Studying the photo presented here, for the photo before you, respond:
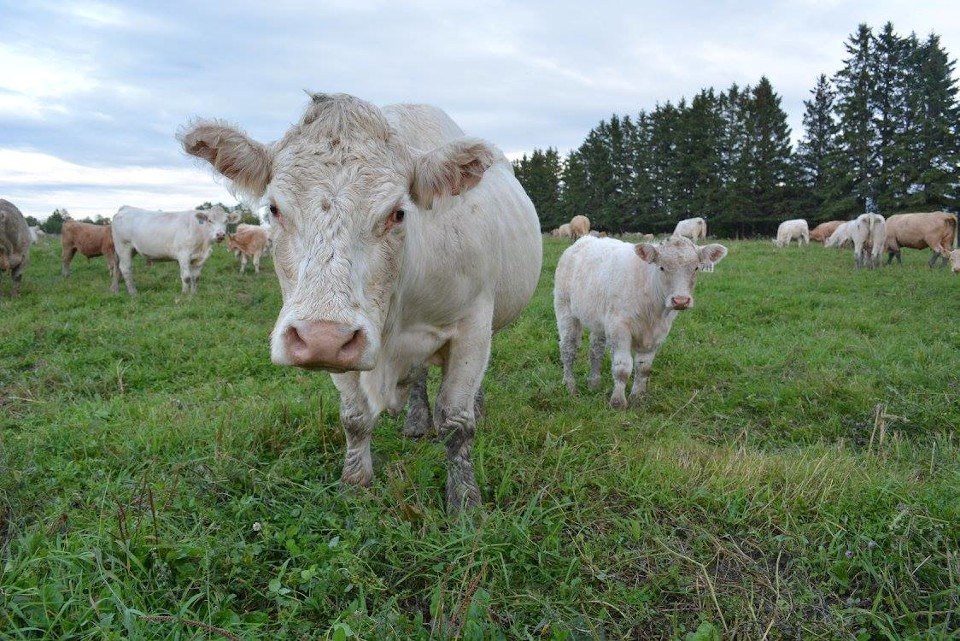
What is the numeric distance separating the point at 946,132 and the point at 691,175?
1873 centimetres

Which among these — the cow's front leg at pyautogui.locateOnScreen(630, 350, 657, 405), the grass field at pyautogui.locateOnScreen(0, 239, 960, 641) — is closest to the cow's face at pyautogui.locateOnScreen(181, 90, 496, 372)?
the grass field at pyautogui.locateOnScreen(0, 239, 960, 641)

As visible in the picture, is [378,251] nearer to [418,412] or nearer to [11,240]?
[418,412]

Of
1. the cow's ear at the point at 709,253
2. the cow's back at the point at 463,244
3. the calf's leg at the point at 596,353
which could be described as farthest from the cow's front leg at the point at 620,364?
the cow's back at the point at 463,244

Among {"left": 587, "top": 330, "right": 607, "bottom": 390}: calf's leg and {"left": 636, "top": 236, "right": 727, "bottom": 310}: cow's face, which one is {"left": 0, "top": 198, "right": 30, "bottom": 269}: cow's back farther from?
{"left": 636, "top": 236, "right": 727, "bottom": 310}: cow's face

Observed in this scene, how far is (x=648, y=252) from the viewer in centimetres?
612

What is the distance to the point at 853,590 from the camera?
97.4 inches

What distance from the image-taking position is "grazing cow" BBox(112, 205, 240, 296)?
13.4 m

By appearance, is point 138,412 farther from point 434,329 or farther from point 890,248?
point 890,248

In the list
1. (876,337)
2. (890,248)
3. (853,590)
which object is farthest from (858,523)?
(890,248)

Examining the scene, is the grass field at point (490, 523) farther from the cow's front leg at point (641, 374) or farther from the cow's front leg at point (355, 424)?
the cow's front leg at point (641, 374)

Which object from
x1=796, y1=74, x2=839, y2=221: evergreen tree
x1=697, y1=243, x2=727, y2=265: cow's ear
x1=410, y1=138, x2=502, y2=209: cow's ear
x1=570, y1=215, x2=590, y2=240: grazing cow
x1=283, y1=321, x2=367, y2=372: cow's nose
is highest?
x1=796, y1=74, x2=839, y2=221: evergreen tree

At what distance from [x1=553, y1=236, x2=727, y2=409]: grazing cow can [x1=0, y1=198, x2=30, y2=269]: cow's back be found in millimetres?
12174

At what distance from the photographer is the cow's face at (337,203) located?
2.14m

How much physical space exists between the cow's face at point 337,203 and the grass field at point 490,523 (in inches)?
38.0
